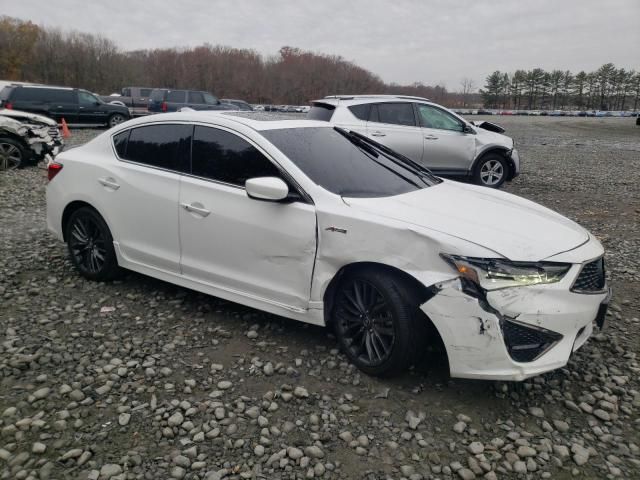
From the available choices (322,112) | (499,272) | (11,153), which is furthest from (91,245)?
(11,153)

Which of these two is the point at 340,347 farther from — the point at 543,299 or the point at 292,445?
the point at 543,299

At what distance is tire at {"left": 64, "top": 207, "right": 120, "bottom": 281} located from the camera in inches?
177

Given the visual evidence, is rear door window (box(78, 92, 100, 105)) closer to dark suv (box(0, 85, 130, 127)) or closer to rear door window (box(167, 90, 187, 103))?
dark suv (box(0, 85, 130, 127))

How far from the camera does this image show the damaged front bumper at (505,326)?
2754 millimetres

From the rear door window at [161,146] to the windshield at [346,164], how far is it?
2.52 ft

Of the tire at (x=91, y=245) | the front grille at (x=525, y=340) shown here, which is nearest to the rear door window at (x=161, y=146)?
the tire at (x=91, y=245)

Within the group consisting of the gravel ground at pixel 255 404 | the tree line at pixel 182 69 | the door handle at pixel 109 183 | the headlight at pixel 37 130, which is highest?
the tree line at pixel 182 69

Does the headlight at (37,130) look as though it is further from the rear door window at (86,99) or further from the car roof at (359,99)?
the rear door window at (86,99)

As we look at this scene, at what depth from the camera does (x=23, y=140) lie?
35.9 feet

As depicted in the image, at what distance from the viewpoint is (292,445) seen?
2.66m

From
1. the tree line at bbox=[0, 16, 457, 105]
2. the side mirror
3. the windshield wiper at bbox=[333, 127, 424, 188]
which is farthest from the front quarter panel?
the tree line at bbox=[0, 16, 457, 105]

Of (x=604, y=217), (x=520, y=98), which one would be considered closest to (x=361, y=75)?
(x=520, y=98)

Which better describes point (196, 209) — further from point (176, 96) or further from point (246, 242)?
point (176, 96)

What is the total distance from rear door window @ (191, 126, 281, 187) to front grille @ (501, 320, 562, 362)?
1812mm
